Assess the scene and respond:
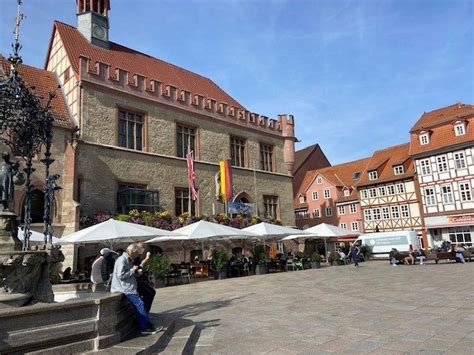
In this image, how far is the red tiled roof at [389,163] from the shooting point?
127ft

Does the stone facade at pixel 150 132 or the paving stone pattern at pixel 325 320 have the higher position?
the stone facade at pixel 150 132

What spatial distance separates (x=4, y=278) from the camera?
491 cm

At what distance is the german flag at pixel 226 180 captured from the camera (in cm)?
2509

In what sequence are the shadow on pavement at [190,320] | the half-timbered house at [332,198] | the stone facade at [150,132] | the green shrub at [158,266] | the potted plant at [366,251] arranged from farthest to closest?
the half-timbered house at [332,198] → the potted plant at [366,251] → the stone facade at [150,132] → the green shrub at [158,266] → the shadow on pavement at [190,320]

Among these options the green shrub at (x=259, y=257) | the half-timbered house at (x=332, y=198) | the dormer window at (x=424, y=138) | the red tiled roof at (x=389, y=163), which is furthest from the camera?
the half-timbered house at (x=332, y=198)

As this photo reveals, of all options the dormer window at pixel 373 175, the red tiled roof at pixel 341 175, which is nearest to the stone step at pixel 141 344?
the dormer window at pixel 373 175

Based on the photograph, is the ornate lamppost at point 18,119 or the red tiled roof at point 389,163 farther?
the red tiled roof at point 389,163

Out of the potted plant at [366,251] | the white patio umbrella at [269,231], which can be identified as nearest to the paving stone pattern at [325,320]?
the white patio umbrella at [269,231]

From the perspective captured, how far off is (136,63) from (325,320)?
24798 millimetres

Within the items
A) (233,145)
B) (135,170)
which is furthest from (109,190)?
(233,145)

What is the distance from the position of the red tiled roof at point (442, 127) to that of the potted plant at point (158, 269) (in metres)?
29.0

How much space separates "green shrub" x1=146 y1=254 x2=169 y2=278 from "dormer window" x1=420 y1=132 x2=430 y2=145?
100 feet

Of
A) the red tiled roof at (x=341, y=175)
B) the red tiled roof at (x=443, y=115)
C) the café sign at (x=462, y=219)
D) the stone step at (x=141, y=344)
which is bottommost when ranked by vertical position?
the stone step at (x=141, y=344)

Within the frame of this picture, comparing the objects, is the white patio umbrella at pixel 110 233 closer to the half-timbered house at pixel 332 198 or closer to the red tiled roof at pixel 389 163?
the red tiled roof at pixel 389 163
